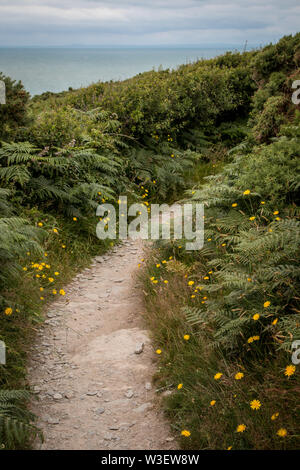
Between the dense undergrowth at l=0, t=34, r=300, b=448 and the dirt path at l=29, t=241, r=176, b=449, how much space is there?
0.73 ft

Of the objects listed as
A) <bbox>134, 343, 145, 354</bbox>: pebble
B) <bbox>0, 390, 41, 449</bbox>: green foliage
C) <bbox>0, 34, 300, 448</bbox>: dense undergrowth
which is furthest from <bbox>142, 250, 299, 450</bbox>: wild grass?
<bbox>0, 390, 41, 449</bbox>: green foliage

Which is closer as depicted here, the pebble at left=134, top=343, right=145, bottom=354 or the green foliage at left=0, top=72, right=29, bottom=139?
the pebble at left=134, top=343, right=145, bottom=354

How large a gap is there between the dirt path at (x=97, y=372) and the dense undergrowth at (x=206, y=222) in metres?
0.22

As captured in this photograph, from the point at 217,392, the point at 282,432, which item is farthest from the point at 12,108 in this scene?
the point at 282,432

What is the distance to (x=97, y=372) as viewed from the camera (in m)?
4.30

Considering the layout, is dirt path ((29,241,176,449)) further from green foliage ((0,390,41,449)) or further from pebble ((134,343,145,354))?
green foliage ((0,390,41,449))

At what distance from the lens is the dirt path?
3.47 meters

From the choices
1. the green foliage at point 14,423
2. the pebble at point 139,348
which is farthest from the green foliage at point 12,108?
the green foliage at point 14,423

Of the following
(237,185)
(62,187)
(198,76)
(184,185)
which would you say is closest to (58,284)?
(62,187)

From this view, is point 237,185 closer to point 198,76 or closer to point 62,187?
point 62,187

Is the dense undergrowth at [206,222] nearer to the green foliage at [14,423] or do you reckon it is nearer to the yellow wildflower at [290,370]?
the green foliage at [14,423]

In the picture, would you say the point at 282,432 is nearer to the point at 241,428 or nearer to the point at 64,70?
the point at 241,428

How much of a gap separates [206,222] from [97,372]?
285cm

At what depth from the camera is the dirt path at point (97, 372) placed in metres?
3.47
